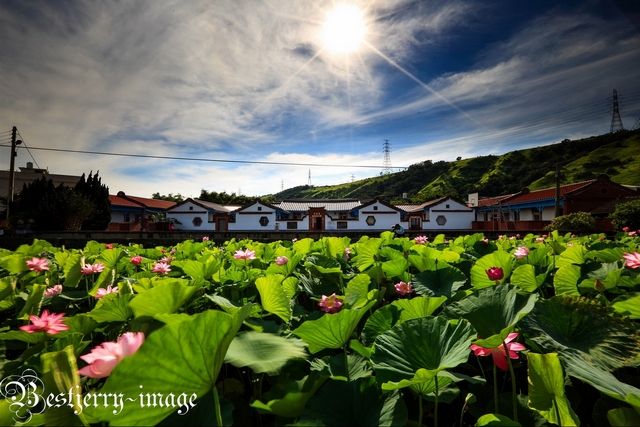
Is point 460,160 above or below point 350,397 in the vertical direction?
above

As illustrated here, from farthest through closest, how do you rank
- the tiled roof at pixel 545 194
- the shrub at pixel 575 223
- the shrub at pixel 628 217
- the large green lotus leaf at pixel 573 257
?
the tiled roof at pixel 545 194 < the shrub at pixel 575 223 < the shrub at pixel 628 217 < the large green lotus leaf at pixel 573 257

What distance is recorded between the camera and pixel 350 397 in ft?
1.94

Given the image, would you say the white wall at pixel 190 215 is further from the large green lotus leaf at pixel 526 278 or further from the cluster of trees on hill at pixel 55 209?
the large green lotus leaf at pixel 526 278

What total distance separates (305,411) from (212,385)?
0.18m

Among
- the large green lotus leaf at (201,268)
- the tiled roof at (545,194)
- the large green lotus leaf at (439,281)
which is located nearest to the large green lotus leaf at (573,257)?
the large green lotus leaf at (439,281)

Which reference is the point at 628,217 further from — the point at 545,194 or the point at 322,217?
the point at 322,217

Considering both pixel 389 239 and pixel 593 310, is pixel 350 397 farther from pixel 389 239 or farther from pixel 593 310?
pixel 389 239

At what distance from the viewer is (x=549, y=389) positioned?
56 centimetres

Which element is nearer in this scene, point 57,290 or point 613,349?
point 613,349

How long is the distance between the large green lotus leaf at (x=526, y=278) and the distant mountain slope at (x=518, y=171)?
48.5 metres

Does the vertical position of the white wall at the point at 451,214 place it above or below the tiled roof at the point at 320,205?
below

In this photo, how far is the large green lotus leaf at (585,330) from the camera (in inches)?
28.2

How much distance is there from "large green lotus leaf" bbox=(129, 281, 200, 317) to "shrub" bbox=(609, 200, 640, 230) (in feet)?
66.4

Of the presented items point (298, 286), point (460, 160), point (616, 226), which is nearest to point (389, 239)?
point (298, 286)
